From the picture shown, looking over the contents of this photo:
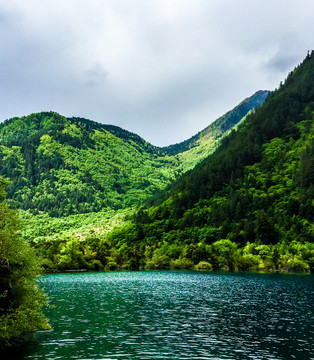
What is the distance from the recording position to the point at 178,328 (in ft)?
137

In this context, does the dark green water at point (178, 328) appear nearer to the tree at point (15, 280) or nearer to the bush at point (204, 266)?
the tree at point (15, 280)

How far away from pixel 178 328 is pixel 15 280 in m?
20.4

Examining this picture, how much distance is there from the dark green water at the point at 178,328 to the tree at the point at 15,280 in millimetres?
2486

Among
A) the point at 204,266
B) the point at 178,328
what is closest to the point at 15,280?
the point at 178,328

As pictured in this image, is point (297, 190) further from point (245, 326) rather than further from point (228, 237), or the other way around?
point (245, 326)

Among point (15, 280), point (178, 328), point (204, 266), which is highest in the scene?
point (15, 280)

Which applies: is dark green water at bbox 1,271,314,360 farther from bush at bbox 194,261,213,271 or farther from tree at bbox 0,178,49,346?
bush at bbox 194,261,213,271

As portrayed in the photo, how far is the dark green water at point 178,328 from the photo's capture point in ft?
105

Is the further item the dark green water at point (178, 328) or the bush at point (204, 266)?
the bush at point (204, 266)

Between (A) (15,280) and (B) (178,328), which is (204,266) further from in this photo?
(A) (15,280)

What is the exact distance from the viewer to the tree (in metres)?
33.0

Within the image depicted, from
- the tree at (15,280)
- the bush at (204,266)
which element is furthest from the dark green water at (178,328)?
the bush at (204,266)

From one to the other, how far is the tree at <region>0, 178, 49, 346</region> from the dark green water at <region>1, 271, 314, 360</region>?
8.16 feet

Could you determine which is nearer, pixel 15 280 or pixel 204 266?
pixel 15 280
